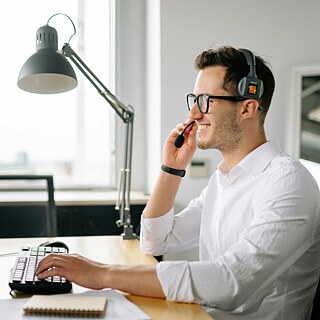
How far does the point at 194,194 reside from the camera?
8.41 feet

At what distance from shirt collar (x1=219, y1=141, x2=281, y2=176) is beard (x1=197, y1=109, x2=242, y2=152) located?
6 centimetres

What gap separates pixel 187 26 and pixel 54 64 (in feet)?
3.04

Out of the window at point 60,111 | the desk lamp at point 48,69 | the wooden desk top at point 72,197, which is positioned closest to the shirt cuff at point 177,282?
the desk lamp at point 48,69

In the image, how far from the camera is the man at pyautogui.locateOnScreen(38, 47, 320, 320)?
3.90ft

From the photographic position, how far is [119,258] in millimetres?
1670

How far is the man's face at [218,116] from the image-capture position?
1475 millimetres

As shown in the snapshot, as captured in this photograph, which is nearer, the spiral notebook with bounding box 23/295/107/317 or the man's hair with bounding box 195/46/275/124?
the spiral notebook with bounding box 23/295/107/317

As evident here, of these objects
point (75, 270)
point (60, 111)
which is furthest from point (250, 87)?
point (60, 111)

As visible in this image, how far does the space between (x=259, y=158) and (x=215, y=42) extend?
1179 millimetres

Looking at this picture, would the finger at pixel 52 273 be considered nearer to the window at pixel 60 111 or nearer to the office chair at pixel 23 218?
the office chair at pixel 23 218

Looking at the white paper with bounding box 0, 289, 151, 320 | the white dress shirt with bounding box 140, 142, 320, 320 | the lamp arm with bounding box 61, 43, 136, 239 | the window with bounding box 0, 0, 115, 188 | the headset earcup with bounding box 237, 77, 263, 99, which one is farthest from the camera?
the window with bounding box 0, 0, 115, 188

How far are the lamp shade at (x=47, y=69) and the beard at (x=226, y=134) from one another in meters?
0.56

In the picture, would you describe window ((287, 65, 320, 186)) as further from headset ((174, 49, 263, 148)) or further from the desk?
headset ((174, 49, 263, 148))

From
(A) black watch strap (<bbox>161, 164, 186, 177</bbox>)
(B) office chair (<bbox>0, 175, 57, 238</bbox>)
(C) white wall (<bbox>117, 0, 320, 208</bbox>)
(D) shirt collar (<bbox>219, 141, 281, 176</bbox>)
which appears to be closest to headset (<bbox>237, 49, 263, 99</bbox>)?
(D) shirt collar (<bbox>219, 141, 281, 176</bbox>)
